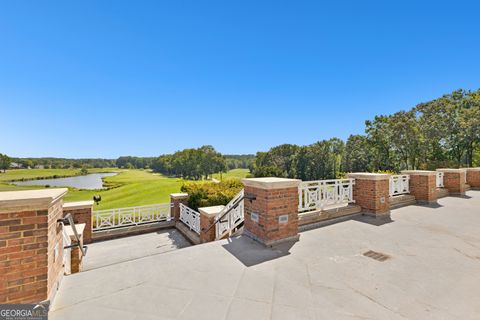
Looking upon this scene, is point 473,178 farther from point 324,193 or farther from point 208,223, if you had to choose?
point 208,223

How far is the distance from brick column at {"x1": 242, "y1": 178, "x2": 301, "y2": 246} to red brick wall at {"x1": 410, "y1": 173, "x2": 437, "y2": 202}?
20.2 feet

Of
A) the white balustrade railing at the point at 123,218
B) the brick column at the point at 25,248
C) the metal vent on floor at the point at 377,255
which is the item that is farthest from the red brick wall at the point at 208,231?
the brick column at the point at 25,248

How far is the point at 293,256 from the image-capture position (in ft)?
11.7

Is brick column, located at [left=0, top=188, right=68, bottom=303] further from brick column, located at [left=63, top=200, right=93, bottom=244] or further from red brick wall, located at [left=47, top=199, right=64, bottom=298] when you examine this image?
brick column, located at [left=63, top=200, right=93, bottom=244]

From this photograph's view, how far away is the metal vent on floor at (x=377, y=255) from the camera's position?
11.3 ft

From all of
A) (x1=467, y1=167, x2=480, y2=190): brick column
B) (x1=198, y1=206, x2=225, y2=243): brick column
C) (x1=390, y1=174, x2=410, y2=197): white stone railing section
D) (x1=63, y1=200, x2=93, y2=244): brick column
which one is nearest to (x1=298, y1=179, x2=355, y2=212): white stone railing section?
(x1=390, y1=174, x2=410, y2=197): white stone railing section

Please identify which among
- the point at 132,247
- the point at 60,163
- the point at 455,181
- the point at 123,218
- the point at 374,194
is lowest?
the point at 132,247

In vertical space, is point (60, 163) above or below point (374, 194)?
above

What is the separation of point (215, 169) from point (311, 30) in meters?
60.6

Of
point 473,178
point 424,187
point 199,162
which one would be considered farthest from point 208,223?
point 199,162

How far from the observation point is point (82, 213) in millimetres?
7992

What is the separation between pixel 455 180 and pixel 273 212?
32.0 feet

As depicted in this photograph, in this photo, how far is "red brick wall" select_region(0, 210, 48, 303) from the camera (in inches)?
82.6

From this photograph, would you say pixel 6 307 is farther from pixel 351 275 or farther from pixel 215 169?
pixel 215 169
